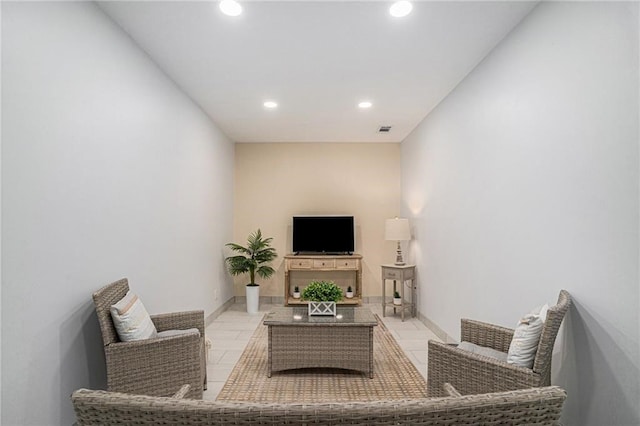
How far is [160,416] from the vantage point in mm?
891

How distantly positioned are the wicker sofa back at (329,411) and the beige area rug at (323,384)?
81.5 inches

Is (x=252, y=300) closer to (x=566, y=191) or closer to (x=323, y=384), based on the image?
(x=323, y=384)

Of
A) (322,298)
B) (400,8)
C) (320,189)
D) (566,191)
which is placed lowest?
(322,298)

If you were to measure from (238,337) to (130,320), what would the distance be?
2.24 m

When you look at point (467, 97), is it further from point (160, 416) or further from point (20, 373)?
point (20, 373)

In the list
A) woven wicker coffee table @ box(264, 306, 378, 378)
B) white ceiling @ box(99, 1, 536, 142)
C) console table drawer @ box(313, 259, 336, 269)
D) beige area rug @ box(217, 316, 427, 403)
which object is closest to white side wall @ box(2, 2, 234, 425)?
white ceiling @ box(99, 1, 536, 142)

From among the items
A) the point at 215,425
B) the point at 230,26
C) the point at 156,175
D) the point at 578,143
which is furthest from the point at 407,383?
the point at 230,26

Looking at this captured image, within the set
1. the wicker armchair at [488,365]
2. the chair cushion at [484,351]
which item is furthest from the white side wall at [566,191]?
the chair cushion at [484,351]

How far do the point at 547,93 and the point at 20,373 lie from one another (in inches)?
132

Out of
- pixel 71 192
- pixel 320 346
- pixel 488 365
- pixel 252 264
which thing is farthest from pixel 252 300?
pixel 488 365

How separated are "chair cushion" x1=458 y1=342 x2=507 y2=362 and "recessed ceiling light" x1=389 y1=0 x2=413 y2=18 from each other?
7.56 ft

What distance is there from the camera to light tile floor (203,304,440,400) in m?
3.34

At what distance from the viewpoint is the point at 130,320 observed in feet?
7.66

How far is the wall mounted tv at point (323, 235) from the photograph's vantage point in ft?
20.4
